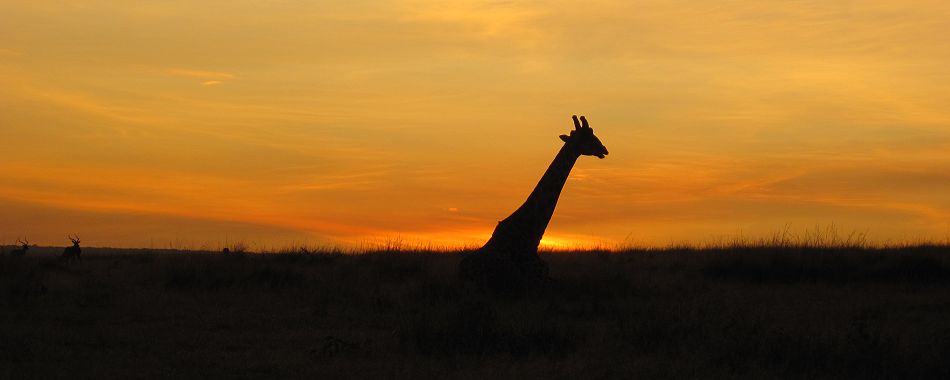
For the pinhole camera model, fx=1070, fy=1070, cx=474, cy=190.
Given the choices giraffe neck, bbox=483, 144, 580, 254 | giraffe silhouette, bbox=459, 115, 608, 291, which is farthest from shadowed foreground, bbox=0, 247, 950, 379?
giraffe neck, bbox=483, 144, 580, 254

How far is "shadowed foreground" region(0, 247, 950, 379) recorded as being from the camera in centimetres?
1138

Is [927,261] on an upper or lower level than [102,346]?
upper

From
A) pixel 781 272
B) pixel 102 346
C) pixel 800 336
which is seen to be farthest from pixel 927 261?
pixel 102 346

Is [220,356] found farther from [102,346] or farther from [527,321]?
[527,321]

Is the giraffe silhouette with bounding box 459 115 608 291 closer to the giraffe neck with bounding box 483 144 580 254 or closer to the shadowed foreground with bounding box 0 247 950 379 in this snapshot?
the giraffe neck with bounding box 483 144 580 254

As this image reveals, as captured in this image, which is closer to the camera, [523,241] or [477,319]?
[477,319]

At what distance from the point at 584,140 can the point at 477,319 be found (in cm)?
686

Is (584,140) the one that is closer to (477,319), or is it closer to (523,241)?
(523,241)

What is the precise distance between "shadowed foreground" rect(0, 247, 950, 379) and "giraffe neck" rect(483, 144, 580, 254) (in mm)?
868

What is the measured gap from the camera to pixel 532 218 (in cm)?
1838

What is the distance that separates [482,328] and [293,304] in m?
5.15

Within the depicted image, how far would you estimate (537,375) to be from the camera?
10906 millimetres

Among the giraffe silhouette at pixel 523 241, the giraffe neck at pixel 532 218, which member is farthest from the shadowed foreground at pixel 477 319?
the giraffe neck at pixel 532 218

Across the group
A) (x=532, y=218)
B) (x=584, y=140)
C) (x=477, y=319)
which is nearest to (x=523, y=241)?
(x=532, y=218)
